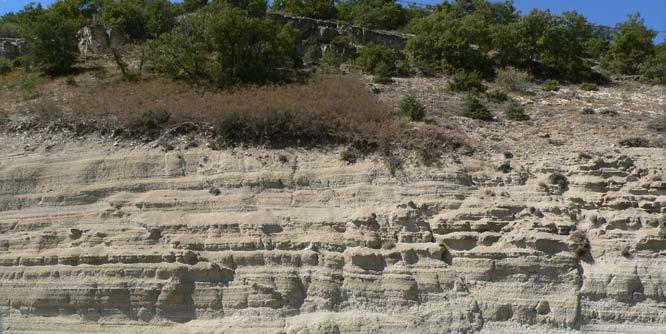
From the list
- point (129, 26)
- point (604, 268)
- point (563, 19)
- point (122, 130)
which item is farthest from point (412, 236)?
point (129, 26)

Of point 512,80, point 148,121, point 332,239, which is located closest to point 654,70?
point 512,80

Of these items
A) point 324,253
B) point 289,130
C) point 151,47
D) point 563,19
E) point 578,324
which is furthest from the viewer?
point 563,19

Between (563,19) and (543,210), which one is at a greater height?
(563,19)

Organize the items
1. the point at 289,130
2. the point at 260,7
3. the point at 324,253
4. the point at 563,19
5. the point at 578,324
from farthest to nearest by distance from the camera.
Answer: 1. the point at 260,7
2. the point at 563,19
3. the point at 289,130
4. the point at 324,253
5. the point at 578,324

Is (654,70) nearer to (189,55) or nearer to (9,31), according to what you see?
(189,55)

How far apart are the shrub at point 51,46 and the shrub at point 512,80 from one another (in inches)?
627

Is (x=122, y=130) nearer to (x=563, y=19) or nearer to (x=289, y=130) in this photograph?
(x=289, y=130)

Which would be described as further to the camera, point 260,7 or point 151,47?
point 260,7

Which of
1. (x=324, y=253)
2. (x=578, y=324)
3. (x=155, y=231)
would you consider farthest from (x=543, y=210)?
(x=155, y=231)

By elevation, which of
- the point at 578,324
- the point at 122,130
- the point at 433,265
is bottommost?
the point at 578,324

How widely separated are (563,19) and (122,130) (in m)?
18.3

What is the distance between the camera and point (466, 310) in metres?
12.3

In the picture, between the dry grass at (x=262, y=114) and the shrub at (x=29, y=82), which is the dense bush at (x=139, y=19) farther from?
the dry grass at (x=262, y=114)

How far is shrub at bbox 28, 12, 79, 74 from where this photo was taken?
2184 centimetres
